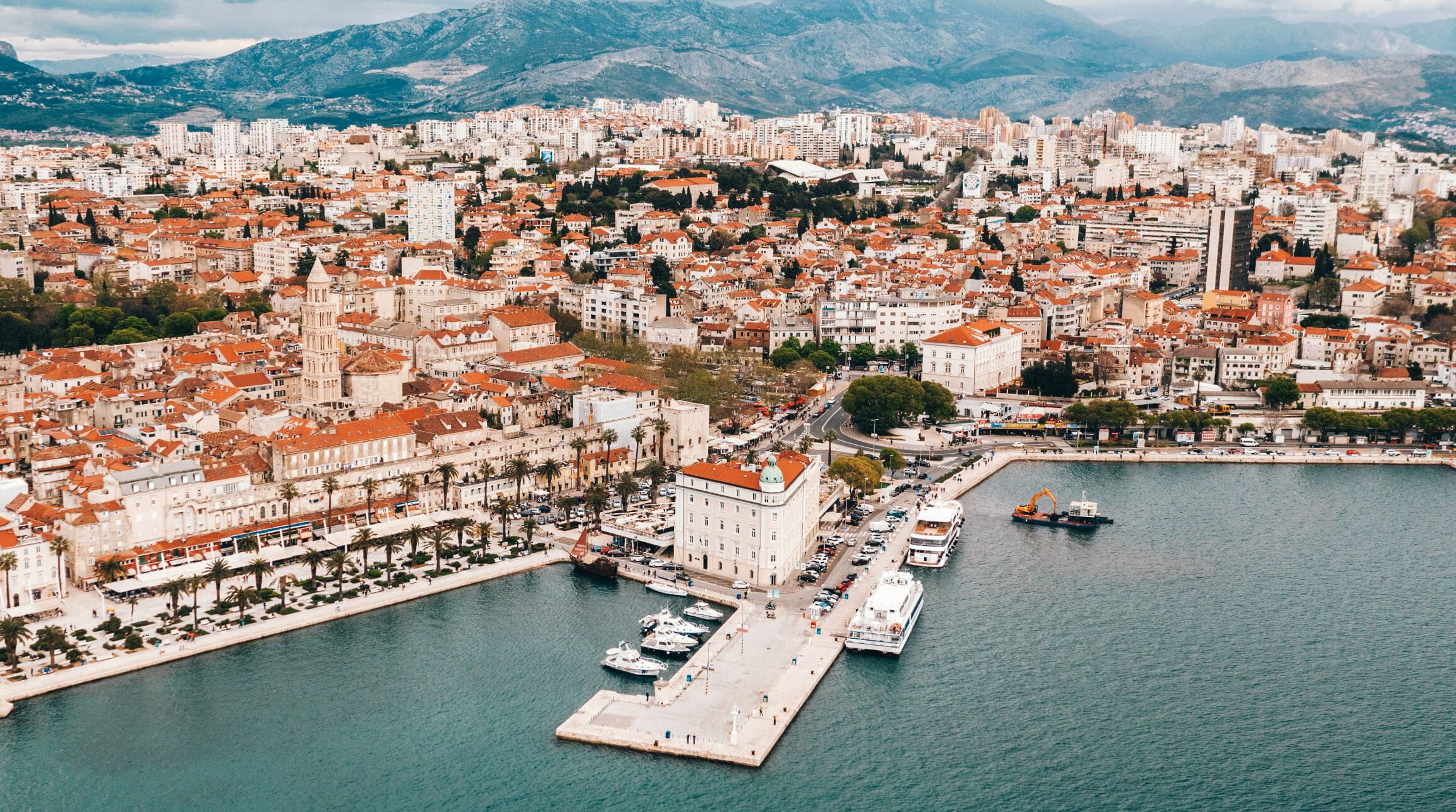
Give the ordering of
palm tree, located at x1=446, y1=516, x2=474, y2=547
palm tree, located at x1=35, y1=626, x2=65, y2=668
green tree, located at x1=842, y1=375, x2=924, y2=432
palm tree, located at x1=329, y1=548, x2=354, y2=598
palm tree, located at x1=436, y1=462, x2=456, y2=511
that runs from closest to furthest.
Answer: palm tree, located at x1=35, y1=626, x2=65, y2=668 → palm tree, located at x1=329, y1=548, x2=354, y2=598 → palm tree, located at x1=446, y1=516, x2=474, y2=547 → palm tree, located at x1=436, y1=462, x2=456, y2=511 → green tree, located at x1=842, y1=375, x2=924, y2=432

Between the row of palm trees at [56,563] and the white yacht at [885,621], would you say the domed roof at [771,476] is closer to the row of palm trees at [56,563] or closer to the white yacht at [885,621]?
the white yacht at [885,621]

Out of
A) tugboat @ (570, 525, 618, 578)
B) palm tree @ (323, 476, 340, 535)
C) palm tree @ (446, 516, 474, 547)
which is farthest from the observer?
palm tree @ (323, 476, 340, 535)

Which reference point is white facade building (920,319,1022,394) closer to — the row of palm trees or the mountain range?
the row of palm trees

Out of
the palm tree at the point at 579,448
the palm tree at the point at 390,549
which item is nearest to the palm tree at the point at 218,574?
the palm tree at the point at 390,549

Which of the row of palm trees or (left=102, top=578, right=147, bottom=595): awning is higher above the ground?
the row of palm trees

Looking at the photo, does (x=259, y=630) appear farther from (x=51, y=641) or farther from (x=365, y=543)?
(x=51, y=641)

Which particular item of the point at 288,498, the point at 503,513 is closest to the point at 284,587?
the point at 288,498

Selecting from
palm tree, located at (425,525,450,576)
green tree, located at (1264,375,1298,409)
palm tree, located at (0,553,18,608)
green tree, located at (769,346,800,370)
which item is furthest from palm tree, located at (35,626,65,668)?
green tree, located at (1264,375,1298,409)

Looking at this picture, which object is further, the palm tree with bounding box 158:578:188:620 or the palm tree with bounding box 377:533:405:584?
the palm tree with bounding box 377:533:405:584
